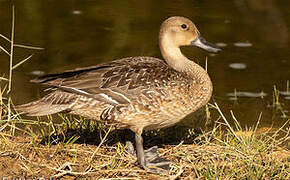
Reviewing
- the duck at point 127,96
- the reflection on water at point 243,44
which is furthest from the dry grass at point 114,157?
the reflection on water at point 243,44

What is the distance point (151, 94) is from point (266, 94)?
8.84ft

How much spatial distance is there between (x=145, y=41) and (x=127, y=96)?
3700 millimetres

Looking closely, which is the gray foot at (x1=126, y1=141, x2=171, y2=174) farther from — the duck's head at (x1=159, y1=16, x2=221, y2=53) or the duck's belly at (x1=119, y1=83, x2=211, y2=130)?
the duck's head at (x1=159, y1=16, x2=221, y2=53)

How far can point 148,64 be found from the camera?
4.44 metres

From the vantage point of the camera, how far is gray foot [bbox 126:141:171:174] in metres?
4.07

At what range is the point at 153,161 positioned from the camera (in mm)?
4180

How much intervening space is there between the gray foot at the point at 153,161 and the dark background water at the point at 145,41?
136 centimetres

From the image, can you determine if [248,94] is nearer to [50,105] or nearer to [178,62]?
[178,62]

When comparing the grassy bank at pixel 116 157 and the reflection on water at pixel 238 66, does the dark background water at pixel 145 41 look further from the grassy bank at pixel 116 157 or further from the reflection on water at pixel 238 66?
the grassy bank at pixel 116 157

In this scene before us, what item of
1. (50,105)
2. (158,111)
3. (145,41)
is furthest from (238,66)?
(50,105)

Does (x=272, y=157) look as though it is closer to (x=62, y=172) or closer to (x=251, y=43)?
(x=62, y=172)

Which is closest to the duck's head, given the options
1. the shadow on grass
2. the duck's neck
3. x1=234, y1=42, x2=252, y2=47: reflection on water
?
the duck's neck

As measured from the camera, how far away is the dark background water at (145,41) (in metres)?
6.47

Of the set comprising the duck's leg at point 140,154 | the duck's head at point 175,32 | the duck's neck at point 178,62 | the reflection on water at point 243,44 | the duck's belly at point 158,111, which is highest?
the duck's head at point 175,32
